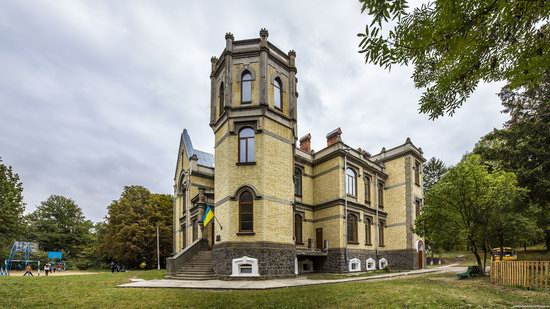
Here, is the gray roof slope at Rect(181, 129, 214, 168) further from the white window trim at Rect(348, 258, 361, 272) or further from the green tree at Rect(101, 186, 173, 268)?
the white window trim at Rect(348, 258, 361, 272)

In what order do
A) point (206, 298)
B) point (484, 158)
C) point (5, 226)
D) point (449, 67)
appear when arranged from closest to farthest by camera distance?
point (449, 67), point (206, 298), point (484, 158), point (5, 226)

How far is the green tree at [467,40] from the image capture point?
94.9 inches

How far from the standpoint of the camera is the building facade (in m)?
18.9

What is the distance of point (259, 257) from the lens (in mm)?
18141

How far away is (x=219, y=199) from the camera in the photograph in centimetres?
2025

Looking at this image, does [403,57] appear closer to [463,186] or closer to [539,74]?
[539,74]

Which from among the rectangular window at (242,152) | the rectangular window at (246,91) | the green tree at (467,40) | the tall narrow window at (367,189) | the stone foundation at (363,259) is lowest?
the stone foundation at (363,259)

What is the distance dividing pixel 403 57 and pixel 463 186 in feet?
56.6

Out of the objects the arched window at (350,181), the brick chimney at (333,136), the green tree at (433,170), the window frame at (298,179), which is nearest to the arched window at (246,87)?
the window frame at (298,179)

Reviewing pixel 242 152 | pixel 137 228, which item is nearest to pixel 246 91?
pixel 242 152

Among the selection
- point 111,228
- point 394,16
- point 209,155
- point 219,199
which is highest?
point 209,155

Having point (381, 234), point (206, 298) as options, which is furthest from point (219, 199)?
point (381, 234)

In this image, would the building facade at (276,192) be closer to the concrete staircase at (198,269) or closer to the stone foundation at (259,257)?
the stone foundation at (259,257)

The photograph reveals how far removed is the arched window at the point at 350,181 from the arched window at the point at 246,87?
10.0 meters
